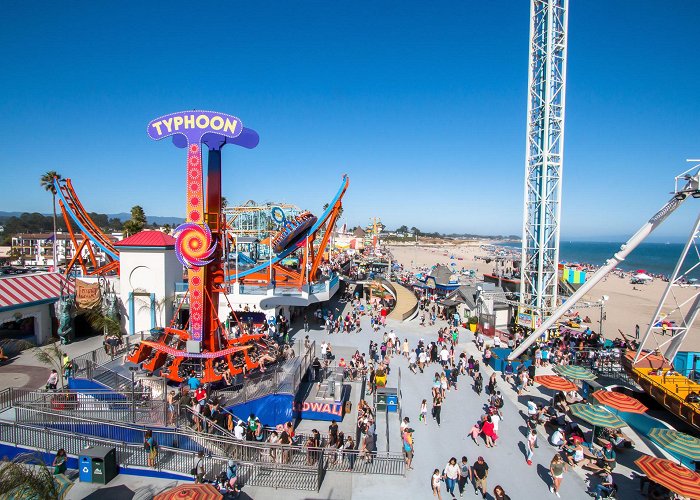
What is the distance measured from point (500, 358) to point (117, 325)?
2118 centimetres

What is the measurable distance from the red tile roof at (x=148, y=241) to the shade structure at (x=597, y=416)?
23.0 metres

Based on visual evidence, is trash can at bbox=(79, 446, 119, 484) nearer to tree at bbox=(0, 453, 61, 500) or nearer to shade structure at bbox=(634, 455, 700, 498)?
tree at bbox=(0, 453, 61, 500)

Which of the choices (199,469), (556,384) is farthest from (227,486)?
(556,384)

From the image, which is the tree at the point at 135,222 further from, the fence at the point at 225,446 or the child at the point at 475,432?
the child at the point at 475,432

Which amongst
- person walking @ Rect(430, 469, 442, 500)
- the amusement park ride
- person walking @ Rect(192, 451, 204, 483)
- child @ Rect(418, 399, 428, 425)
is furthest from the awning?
person walking @ Rect(430, 469, 442, 500)

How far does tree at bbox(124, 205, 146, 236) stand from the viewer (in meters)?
46.8

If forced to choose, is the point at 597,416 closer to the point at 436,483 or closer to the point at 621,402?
the point at 621,402

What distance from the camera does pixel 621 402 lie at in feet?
42.7

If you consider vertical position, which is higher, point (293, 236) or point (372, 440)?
point (293, 236)

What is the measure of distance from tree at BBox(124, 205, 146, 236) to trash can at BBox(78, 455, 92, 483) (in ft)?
135

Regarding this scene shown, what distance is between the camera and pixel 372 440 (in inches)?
472

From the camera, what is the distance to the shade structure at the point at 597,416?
1170cm

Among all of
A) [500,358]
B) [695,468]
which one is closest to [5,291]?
[500,358]

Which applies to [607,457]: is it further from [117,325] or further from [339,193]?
[117,325]
